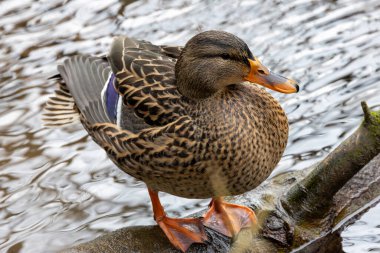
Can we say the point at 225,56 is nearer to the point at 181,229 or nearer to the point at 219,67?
the point at 219,67

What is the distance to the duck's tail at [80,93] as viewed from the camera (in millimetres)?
4727

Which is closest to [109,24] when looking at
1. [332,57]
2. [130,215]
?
[332,57]

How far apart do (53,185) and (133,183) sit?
596 millimetres

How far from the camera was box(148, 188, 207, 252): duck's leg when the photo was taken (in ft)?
14.3

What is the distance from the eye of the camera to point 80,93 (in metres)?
4.81

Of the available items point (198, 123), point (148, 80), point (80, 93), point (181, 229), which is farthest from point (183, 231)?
point (80, 93)

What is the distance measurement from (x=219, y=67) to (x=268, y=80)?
257 mm

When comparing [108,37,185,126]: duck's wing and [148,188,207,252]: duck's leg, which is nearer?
[108,37,185,126]: duck's wing

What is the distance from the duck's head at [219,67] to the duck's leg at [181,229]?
29.3 inches

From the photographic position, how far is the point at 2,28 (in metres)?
7.83

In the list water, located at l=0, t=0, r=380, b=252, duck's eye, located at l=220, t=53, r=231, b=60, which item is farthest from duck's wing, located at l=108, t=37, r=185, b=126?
water, located at l=0, t=0, r=380, b=252

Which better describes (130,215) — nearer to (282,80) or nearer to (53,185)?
(53,185)

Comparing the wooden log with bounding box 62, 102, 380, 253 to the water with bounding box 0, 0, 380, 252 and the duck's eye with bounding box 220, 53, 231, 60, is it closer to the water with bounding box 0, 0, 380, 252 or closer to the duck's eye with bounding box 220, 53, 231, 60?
the water with bounding box 0, 0, 380, 252

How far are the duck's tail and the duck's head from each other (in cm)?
63
